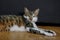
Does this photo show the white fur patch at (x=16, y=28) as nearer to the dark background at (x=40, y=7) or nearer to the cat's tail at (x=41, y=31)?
the cat's tail at (x=41, y=31)

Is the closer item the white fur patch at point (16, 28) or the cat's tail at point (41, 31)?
the cat's tail at point (41, 31)

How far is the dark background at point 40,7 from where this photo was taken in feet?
9.48

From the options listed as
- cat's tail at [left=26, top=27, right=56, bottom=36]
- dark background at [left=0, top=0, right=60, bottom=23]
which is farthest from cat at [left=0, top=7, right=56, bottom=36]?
dark background at [left=0, top=0, right=60, bottom=23]

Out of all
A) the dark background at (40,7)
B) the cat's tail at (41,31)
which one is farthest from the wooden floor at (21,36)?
the dark background at (40,7)

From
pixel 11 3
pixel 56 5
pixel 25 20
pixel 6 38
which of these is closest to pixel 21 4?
pixel 11 3

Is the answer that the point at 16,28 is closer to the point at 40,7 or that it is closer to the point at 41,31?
the point at 41,31

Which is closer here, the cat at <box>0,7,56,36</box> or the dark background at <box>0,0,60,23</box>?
the cat at <box>0,7,56,36</box>

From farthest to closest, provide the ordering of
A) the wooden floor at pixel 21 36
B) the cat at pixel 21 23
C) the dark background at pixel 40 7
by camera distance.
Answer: the dark background at pixel 40 7, the cat at pixel 21 23, the wooden floor at pixel 21 36

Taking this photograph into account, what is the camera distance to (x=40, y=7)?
117 inches

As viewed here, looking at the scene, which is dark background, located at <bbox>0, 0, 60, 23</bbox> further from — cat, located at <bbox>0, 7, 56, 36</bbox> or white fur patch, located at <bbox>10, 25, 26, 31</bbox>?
white fur patch, located at <bbox>10, 25, 26, 31</bbox>

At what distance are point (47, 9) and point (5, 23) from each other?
910 mm

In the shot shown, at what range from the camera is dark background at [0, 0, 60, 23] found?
9.48 ft

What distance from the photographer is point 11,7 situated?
290 cm

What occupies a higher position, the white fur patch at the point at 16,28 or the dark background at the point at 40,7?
the dark background at the point at 40,7
